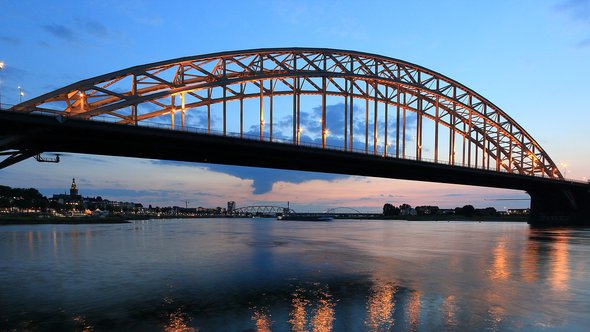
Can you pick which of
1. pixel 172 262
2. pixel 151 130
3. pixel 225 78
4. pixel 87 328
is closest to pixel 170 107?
pixel 225 78

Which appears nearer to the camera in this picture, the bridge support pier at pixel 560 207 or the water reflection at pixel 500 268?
the water reflection at pixel 500 268

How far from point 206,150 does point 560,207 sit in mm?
72560

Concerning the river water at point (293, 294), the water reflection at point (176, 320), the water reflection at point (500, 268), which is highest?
the water reflection at point (176, 320)

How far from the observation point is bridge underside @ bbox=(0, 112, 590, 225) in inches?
1372

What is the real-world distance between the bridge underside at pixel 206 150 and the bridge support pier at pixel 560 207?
2648 mm

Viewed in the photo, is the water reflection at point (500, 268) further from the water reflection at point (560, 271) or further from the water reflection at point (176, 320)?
the water reflection at point (176, 320)

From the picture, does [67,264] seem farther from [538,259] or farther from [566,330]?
[538,259]

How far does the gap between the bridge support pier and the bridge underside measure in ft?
8.69

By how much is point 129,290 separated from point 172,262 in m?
9.09

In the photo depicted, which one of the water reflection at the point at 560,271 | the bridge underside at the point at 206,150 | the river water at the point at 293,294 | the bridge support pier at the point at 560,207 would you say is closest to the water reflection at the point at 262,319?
the river water at the point at 293,294

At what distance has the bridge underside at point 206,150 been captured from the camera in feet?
114

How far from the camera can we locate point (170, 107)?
5156 cm

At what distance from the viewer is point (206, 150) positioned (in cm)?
4644

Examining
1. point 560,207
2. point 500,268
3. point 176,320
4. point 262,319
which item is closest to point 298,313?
point 262,319
